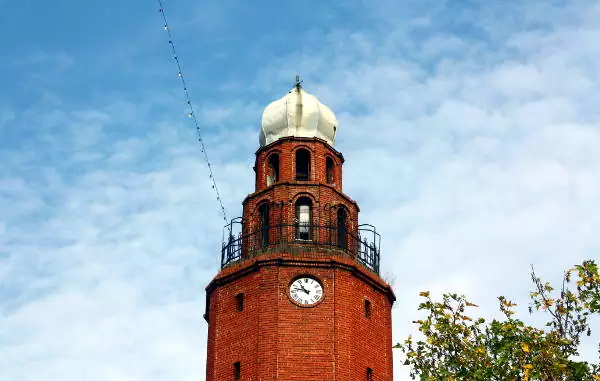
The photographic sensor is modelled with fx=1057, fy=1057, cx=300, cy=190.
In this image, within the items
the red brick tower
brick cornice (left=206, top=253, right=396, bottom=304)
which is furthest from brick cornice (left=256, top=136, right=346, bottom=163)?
brick cornice (left=206, top=253, right=396, bottom=304)

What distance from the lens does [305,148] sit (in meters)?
38.3

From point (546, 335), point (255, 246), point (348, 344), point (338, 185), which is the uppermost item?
point (338, 185)

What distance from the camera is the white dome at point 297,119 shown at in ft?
128

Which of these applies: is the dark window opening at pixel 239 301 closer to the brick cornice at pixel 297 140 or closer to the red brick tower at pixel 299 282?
the red brick tower at pixel 299 282

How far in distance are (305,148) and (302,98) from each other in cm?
208

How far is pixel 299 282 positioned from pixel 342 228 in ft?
10.4

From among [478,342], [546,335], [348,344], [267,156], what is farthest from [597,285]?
[267,156]

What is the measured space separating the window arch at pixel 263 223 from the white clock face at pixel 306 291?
8.00 ft

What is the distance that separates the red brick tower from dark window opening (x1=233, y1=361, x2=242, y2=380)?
0.03 meters

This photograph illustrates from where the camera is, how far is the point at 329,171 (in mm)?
38875

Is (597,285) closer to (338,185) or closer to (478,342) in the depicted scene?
(478,342)

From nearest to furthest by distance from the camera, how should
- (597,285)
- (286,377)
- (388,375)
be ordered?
(597,285), (286,377), (388,375)

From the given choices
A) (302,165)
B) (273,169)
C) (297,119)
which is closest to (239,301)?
(273,169)

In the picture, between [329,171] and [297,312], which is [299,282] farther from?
[329,171]
